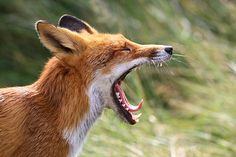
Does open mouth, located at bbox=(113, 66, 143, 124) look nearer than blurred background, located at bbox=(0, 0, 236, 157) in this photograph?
Yes

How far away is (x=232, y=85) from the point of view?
24.4ft

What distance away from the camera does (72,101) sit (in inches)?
194

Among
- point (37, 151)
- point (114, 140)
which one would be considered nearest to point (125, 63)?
point (37, 151)

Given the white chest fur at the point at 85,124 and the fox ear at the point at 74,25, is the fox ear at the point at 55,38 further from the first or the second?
the fox ear at the point at 74,25

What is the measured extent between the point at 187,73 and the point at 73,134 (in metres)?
3.39

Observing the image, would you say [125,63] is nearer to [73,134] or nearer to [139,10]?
[73,134]

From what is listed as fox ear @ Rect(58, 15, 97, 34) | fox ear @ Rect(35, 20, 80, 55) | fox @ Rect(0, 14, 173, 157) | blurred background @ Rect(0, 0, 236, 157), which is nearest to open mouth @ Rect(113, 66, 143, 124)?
fox @ Rect(0, 14, 173, 157)

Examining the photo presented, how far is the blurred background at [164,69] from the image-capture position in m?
6.67

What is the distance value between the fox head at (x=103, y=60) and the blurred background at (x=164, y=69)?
1430 mm

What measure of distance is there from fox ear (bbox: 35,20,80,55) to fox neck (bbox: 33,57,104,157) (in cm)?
10

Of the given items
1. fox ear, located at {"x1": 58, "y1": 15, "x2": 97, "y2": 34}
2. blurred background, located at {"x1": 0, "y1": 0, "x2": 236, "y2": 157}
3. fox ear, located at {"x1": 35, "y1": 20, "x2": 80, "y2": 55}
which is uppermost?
blurred background, located at {"x1": 0, "y1": 0, "x2": 236, "y2": 157}

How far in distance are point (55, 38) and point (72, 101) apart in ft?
1.24

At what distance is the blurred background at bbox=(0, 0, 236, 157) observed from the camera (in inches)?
263

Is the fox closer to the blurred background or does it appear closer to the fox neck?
the fox neck
